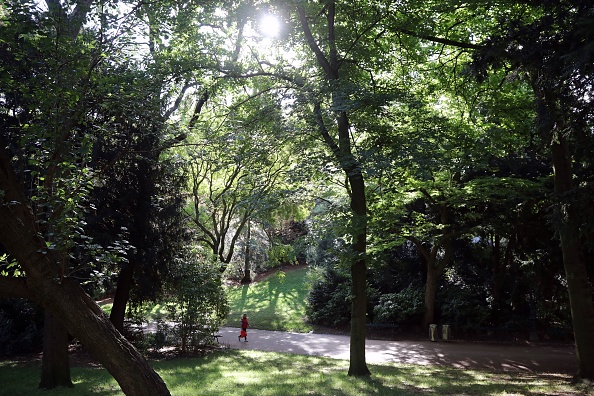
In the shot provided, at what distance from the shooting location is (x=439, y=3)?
38.9 feet

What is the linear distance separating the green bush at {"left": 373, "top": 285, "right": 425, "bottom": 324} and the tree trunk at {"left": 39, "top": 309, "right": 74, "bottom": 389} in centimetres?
1420

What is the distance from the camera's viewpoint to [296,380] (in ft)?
37.3

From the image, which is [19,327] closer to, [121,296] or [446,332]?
[121,296]

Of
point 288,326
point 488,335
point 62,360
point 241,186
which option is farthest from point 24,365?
point 488,335

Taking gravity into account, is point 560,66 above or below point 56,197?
above

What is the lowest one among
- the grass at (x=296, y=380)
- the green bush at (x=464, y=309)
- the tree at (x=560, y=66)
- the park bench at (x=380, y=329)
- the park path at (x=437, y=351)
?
the grass at (x=296, y=380)

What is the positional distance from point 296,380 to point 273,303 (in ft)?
61.2

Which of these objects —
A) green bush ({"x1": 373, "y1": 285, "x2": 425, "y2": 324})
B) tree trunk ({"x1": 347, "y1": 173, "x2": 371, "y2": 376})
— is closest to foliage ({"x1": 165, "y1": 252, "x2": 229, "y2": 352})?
tree trunk ({"x1": 347, "y1": 173, "x2": 371, "y2": 376})

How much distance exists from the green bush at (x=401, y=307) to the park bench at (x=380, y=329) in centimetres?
28

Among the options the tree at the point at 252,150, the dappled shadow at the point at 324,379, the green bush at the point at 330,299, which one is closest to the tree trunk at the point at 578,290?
the dappled shadow at the point at 324,379

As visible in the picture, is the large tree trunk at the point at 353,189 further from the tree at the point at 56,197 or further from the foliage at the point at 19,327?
the foliage at the point at 19,327

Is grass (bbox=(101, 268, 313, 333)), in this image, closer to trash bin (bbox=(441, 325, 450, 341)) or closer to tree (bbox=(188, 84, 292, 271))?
trash bin (bbox=(441, 325, 450, 341))

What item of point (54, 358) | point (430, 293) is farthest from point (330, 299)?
point (54, 358)

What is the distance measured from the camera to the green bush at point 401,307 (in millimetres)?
21656
